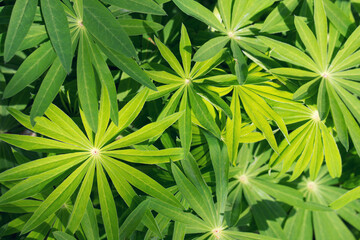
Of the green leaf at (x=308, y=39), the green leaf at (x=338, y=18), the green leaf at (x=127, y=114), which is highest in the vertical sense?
the green leaf at (x=338, y=18)

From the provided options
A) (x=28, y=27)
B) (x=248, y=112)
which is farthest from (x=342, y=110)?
(x=28, y=27)

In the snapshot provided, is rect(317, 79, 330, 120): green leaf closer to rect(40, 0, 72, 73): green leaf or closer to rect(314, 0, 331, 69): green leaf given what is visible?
rect(314, 0, 331, 69): green leaf

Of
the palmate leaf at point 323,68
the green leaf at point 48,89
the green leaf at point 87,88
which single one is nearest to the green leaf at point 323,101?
the palmate leaf at point 323,68

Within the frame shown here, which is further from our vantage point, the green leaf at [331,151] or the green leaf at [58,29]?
the green leaf at [331,151]

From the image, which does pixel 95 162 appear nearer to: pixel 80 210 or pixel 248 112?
pixel 80 210

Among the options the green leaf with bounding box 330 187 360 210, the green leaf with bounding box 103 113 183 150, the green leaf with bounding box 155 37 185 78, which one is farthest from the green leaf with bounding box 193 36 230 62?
the green leaf with bounding box 330 187 360 210

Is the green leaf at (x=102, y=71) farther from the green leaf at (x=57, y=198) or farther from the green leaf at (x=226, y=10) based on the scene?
the green leaf at (x=226, y=10)

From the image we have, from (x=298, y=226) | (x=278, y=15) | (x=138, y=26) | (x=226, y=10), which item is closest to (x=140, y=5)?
(x=138, y=26)

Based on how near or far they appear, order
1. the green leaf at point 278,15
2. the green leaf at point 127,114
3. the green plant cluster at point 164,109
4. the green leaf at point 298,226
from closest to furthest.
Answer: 1. the green plant cluster at point 164,109
2. the green leaf at point 127,114
3. the green leaf at point 278,15
4. the green leaf at point 298,226
